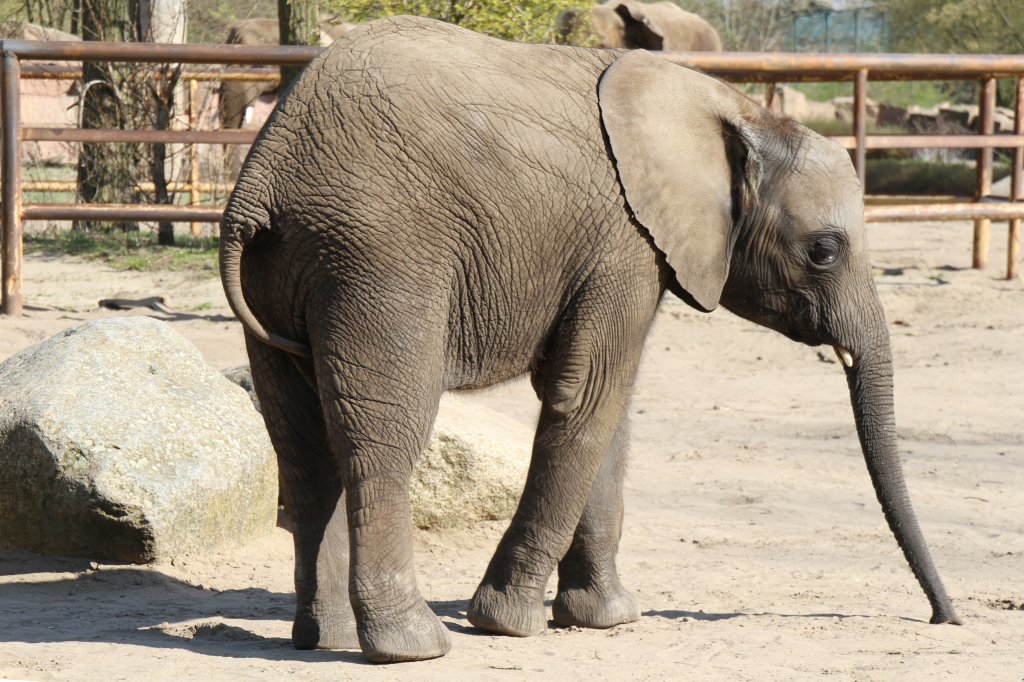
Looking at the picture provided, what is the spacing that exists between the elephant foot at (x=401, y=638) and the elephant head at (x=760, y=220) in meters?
1.32

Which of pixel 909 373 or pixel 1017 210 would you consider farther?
pixel 1017 210

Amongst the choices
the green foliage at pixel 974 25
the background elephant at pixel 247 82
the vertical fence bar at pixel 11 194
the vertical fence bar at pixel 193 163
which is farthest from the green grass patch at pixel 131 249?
the green foliage at pixel 974 25

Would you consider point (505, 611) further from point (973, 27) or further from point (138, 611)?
point (973, 27)

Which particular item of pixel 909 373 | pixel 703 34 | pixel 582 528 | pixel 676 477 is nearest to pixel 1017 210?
pixel 909 373

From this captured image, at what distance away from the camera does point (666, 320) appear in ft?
34.1

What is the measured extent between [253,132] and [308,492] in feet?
18.0

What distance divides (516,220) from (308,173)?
0.63 m

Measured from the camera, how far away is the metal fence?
360 inches

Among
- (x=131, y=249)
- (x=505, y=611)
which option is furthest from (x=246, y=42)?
(x=505, y=611)

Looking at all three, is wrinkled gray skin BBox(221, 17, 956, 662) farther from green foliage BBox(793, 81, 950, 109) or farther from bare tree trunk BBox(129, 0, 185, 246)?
green foliage BBox(793, 81, 950, 109)

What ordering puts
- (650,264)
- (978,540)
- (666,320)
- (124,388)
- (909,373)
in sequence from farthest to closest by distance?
(666,320) → (909,373) → (978,540) → (124,388) → (650,264)

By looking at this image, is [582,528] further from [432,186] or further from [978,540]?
[978,540]

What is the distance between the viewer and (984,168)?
11891 millimetres

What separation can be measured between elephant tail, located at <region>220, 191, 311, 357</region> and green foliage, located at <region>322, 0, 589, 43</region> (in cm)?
590
